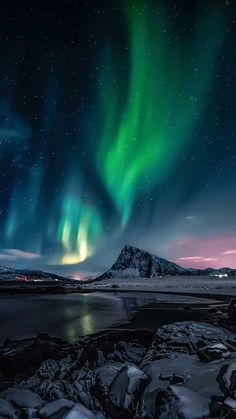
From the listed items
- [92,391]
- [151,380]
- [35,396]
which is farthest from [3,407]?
[151,380]

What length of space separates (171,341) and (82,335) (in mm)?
6876

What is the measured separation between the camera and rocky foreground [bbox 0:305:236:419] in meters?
4.08

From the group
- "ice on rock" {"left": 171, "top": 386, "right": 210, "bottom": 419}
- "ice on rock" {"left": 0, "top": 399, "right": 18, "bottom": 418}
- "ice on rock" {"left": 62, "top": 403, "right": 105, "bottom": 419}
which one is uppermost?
"ice on rock" {"left": 171, "top": 386, "right": 210, "bottom": 419}

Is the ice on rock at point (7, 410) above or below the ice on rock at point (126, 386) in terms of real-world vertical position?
below

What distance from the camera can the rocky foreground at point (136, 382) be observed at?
4.08m

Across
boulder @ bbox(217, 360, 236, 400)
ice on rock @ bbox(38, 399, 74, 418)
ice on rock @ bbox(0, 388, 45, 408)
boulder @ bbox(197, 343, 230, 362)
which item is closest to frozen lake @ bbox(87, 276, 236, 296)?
boulder @ bbox(197, 343, 230, 362)

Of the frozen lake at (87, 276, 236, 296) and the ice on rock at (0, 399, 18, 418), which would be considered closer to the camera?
the ice on rock at (0, 399, 18, 418)

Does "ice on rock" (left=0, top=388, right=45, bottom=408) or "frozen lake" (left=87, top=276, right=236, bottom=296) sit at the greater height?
"frozen lake" (left=87, top=276, right=236, bottom=296)

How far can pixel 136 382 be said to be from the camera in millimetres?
4934

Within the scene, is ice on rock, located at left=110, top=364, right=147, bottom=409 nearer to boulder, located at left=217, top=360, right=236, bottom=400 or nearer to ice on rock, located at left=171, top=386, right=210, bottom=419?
ice on rock, located at left=171, top=386, right=210, bottom=419

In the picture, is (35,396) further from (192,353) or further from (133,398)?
(192,353)

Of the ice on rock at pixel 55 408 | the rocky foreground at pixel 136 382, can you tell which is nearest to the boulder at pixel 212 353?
the rocky foreground at pixel 136 382

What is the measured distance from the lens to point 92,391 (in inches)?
206

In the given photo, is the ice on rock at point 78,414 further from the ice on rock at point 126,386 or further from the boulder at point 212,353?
the boulder at point 212,353
